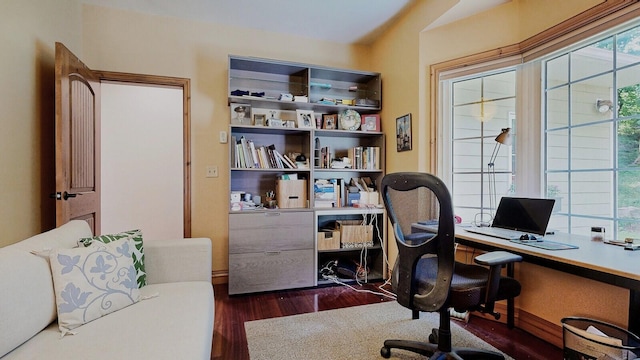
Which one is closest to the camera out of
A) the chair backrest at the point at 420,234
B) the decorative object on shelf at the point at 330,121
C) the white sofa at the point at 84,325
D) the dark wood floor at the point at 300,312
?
the white sofa at the point at 84,325

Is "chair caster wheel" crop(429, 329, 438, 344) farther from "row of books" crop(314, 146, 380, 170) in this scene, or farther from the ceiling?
the ceiling

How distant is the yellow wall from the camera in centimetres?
154

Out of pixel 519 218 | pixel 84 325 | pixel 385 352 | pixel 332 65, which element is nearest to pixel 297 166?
pixel 332 65

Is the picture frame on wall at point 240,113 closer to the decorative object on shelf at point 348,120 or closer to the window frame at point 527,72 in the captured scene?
the decorative object on shelf at point 348,120

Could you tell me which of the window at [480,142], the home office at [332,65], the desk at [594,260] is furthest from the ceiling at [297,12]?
the desk at [594,260]

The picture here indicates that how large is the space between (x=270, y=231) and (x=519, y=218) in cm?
191

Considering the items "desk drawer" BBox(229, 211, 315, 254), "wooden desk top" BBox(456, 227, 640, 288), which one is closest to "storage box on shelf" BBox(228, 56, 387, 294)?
"desk drawer" BBox(229, 211, 315, 254)

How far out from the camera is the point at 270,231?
2.60 m

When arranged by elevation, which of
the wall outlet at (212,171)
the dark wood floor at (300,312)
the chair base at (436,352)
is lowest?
the dark wood floor at (300,312)

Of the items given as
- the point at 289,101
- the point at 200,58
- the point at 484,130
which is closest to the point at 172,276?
the point at 289,101

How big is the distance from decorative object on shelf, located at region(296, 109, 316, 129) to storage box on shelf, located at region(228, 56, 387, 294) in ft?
0.05

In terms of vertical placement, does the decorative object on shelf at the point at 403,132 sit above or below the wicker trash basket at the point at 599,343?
above

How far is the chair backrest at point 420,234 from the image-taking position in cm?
128

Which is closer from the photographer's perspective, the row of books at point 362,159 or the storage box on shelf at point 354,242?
the storage box on shelf at point 354,242
